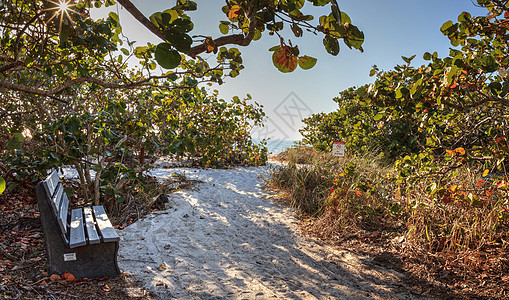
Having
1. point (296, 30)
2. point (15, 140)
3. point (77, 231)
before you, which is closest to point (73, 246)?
point (77, 231)

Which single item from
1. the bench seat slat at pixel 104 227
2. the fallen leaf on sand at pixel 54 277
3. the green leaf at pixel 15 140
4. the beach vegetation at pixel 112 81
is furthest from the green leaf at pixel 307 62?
the fallen leaf on sand at pixel 54 277

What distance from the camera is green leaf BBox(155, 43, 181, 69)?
0.89 meters

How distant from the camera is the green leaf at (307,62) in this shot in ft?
3.60

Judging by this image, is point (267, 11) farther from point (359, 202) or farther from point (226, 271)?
point (359, 202)

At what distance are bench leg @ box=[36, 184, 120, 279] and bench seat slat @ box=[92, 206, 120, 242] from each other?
0.25ft

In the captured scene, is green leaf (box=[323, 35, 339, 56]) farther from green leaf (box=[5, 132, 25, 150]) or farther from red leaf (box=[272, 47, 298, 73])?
green leaf (box=[5, 132, 25, 150])

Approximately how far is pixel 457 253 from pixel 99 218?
3871 millimetres

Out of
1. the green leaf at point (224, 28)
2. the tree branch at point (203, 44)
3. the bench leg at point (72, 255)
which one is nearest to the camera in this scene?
the tree branch at point (203, 44)

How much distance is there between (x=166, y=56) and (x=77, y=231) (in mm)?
2390

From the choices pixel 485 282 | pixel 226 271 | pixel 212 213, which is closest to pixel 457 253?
pixel 485 282

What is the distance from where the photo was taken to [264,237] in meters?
3.93

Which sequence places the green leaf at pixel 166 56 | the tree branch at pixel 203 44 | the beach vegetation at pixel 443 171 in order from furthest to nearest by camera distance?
1. the beach vegetation at pixel 443 171
2. the tree branch at pixel 203 44
3. the green leaf at pixel 166 56

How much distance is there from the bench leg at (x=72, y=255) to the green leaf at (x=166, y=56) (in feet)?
7.03

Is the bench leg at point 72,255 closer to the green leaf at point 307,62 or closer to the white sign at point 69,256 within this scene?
the white sign at point 69,256
